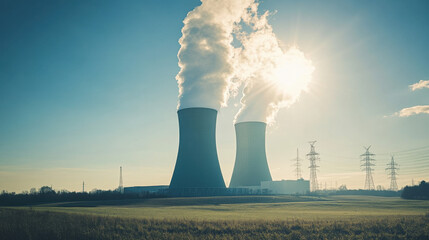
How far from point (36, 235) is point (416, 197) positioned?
124 feet

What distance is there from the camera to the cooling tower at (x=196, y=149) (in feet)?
85.9

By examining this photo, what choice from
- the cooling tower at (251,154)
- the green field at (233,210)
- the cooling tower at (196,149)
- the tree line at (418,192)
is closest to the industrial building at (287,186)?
the cooling tower at (251,154)

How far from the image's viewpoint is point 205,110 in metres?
26.7

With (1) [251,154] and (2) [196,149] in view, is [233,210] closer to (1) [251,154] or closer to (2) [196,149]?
(2) [196,149]

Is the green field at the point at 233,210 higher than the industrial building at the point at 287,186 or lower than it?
higher

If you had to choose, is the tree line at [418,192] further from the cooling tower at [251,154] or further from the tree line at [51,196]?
the tree line at [51,196]

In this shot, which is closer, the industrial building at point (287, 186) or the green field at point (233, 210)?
the green field at point (233, 210)

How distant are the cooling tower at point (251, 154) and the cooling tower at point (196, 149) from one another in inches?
226

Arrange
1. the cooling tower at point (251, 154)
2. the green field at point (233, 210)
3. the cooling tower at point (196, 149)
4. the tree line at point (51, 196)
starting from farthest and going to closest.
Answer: the cooling tower at point (251, 154) → the cooling tower at point (196, 149) → the tree line at point (51, 196) → the green field at point (233, 210)

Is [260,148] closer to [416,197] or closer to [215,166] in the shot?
[215,166]

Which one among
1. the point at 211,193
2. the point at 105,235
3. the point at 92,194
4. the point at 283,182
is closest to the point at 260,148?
the point at 211,193

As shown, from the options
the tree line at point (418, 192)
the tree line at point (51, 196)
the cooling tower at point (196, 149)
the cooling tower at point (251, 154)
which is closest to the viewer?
the tree line at point (51, 196)

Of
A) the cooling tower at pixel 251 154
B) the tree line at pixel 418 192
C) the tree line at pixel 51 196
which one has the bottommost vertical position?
the tree line at pixel 418 192

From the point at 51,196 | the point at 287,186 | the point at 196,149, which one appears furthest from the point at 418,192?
the point at 51,196
